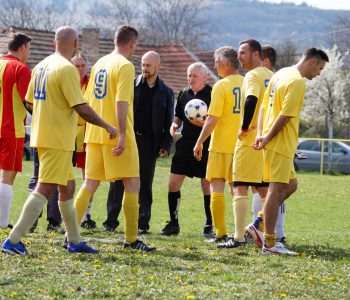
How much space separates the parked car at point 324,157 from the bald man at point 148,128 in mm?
21631

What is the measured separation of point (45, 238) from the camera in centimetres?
1029

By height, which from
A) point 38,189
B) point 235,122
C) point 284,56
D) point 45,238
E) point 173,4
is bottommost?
point 45,238

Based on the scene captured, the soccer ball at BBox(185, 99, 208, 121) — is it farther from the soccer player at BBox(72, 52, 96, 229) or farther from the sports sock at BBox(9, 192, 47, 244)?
the sports sock at BBox(9, 192, 47, 244)

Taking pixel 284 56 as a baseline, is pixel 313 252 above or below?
below

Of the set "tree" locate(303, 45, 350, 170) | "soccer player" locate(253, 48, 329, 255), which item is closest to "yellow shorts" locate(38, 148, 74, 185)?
"soccer player" locate(253, 48, 329, 255)

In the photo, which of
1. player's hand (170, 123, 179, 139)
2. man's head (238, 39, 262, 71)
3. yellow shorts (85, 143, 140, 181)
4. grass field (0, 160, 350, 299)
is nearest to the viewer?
grass field (0, 160, 350, 299)

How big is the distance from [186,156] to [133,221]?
264 cm

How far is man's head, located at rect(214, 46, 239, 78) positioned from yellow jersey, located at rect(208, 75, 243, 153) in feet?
0.35

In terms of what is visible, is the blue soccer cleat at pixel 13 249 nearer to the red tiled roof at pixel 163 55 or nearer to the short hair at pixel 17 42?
the short hair at pixel 17 42

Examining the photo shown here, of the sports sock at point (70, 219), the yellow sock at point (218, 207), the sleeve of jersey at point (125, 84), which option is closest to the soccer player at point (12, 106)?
the sleeve of jersey at point (125, 84)

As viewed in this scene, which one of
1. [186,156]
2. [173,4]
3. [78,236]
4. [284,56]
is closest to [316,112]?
[284,56]

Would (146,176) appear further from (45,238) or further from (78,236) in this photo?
(78,236)

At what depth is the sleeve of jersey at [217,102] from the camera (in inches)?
408

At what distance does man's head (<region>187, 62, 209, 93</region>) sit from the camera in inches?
457
